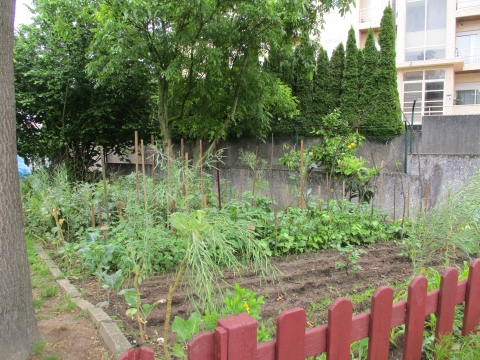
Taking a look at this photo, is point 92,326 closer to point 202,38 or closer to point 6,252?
point 6,252

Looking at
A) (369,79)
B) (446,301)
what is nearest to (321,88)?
(369,79)

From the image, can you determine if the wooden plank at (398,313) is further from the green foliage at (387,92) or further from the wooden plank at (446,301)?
the green foliage at (387,92)

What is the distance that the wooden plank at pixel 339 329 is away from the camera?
1.36 metres

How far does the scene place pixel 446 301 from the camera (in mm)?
1773

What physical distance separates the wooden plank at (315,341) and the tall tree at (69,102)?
308 inches

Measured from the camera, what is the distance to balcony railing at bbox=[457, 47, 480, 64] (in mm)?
15945

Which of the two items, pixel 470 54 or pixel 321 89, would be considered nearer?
pixel 321 89

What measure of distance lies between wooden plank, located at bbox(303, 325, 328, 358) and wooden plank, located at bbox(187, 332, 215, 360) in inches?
15.6

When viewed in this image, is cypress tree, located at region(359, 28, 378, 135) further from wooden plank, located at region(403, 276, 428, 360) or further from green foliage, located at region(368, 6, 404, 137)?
wooden plank, located at region(403, 276, 428, 360)

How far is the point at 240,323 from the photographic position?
3.80ft

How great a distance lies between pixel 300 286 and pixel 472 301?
1425 mm

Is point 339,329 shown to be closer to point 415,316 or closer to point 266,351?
point 266,351

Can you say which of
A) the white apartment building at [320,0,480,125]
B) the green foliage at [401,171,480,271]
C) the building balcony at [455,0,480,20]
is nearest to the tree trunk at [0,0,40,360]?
the green foliage at [401,171,480,271]

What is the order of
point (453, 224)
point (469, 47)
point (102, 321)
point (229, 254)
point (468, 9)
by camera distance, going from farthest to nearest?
1. point (469, 47)
2. point (468, 9)
3. point (453, 224)
4. point (102, 321)
5. point (229, 254)
